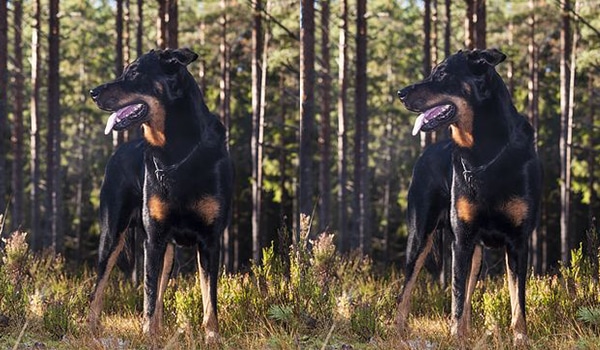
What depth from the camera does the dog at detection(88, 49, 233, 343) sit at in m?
6.98

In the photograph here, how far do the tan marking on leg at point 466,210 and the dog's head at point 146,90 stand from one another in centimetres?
261

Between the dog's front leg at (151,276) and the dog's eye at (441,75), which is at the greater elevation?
the dog's eye at (441,75)

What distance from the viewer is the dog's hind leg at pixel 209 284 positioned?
712cm

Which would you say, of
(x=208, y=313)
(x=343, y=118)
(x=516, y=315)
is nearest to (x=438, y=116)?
(x=516, y=315)

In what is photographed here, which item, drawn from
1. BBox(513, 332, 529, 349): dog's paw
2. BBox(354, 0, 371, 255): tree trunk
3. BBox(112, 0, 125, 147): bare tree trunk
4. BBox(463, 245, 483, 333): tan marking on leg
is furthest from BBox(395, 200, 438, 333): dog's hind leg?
BBox(112, 0, 125, 147): bare tree trunk

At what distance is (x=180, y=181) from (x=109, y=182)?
1.76 m

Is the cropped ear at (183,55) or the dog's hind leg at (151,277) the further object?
the dog's hind leg at (151,277)

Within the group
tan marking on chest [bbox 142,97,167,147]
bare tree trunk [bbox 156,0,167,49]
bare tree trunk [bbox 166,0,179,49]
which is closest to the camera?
tan marking on chest [bbox 142,97,167,147]

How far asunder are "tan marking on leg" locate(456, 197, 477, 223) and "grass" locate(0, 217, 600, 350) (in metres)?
1.03

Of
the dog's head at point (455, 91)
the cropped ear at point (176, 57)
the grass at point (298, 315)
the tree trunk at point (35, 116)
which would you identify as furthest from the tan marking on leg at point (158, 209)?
the tree trunk at point (35, 116)

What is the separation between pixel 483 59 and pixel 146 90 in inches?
113

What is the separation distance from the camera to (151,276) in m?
7.09

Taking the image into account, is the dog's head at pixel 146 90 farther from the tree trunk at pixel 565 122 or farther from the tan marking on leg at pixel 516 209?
the tree trunk at pixel 565 122

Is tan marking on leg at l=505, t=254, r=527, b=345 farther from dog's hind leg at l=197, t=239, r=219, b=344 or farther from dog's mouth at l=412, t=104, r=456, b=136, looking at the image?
dog's hind leg at l=197, t=239, r=219, b=344
